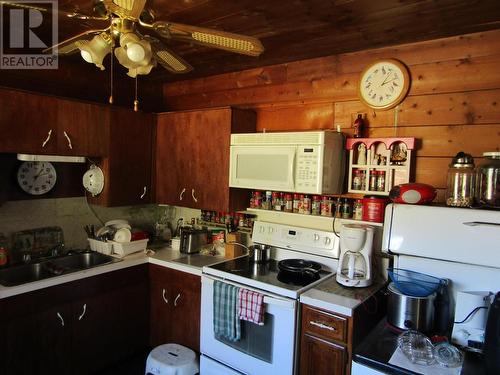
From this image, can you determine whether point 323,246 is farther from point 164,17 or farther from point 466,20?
point 164,17

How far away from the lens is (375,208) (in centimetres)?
206

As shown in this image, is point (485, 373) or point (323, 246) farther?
point (323, 246)

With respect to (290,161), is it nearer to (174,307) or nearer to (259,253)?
(259,253)

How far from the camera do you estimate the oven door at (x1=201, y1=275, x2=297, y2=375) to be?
1.92 m

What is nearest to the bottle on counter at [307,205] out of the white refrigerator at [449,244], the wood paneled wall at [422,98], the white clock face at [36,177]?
the wood paneled wall at [422,98]

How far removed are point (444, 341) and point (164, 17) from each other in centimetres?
200

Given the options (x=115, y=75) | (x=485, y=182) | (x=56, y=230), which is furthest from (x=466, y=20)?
(x=56, y=230)

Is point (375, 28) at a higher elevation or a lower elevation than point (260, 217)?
higher

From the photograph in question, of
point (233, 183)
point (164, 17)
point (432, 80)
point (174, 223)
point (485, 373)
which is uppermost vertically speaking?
point (164, 17)

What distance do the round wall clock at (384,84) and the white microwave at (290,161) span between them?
290mm

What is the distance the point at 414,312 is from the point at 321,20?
148 centimetres

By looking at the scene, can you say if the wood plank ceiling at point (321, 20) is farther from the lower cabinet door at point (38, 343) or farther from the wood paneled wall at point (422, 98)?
the lower cabinet door at point (38, 343)

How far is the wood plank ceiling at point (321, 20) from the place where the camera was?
161 cm

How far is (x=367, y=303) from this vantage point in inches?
73.9
